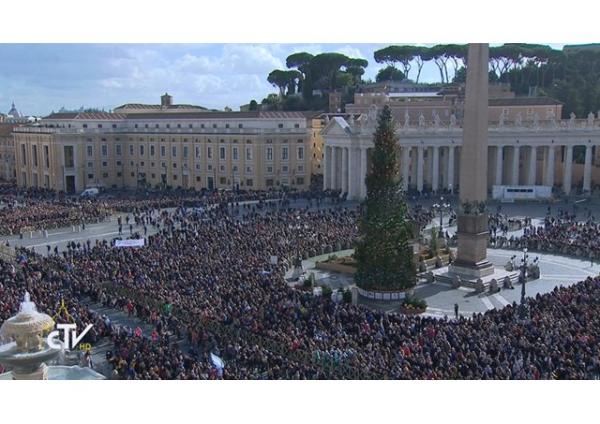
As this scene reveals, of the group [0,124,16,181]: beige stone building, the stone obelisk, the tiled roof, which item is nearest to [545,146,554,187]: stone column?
the tiled roof

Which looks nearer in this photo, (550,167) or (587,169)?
(587,169)

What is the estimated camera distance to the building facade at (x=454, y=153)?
53478mm

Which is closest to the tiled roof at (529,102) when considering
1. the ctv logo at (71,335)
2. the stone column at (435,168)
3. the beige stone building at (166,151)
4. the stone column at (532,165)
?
the stone column at (532,165)

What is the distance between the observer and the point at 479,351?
17.2m

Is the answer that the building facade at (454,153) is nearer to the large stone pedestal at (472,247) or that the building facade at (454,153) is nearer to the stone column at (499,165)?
the stone column at (499,165)

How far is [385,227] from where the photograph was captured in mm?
25234

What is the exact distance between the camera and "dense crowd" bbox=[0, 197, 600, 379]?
662 inches

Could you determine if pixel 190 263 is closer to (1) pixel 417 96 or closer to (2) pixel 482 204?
(2) pixel 482 204

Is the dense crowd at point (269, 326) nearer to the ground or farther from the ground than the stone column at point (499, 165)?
nearer to the ground

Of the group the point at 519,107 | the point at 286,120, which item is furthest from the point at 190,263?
the point at 519,107

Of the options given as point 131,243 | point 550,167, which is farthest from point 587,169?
point 131,243

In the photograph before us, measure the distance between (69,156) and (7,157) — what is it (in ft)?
64.7

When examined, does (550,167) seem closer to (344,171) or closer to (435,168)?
(435,168)

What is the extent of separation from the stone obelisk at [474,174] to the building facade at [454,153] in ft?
79.0
